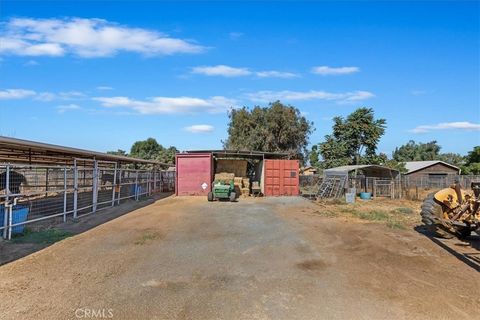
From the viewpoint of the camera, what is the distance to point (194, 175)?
25.9m

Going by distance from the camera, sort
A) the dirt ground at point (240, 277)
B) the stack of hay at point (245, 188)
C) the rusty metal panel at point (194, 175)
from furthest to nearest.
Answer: the stack of hay at point (245, 188) → the rusty metal panel at point (194, 175) → the dirt ground at point (240, 277)

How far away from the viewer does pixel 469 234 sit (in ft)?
35.1

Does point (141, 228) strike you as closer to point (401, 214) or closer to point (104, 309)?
point (104, 309)

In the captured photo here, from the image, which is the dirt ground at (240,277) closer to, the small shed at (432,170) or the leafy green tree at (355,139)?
the leafy green tree at (355,139)

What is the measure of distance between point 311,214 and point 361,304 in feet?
36.8

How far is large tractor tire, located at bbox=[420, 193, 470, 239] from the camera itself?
1054 cm

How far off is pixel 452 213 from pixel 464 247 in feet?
4.63

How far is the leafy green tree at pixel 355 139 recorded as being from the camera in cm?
3922

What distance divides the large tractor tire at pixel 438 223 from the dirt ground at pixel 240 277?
0.40 metres

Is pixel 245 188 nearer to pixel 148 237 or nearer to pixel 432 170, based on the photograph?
pixel 148 237

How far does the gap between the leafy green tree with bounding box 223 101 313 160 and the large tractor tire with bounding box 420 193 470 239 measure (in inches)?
1203

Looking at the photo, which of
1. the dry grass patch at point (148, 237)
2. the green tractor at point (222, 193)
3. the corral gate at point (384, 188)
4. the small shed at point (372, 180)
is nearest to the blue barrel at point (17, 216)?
the dry grass patch at point (148, 237)

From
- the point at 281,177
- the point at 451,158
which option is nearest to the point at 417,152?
the point at 451,158

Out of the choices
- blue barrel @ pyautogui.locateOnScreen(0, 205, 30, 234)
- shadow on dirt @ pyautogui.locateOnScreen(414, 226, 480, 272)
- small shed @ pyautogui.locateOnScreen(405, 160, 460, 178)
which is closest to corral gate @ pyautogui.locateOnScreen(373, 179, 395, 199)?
shadow on dirt @ pyautogui.locateOnScreen(414, 226, 480, 272)
